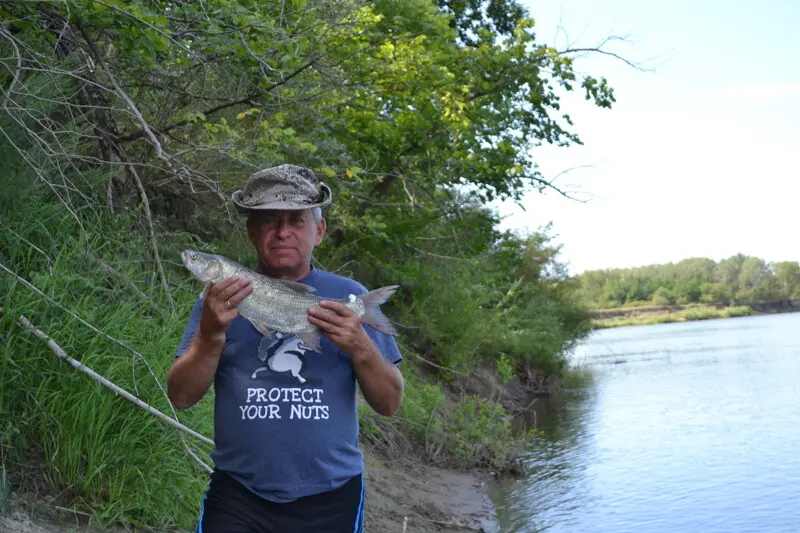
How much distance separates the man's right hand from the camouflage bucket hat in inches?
14.4

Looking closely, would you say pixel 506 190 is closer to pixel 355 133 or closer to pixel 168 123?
pixel 355 133

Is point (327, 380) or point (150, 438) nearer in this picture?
point (327, 380)

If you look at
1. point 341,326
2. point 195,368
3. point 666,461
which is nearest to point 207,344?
point 195,368

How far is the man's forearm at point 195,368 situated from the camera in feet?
9.77

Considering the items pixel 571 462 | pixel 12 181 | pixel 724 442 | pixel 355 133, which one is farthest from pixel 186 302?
pixel 724 442

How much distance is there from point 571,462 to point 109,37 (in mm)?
10292

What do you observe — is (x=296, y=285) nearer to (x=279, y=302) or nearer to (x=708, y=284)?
(x=279, y=302)

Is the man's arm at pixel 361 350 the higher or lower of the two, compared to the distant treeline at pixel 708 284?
lower

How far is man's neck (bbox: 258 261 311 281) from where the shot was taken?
323 cm

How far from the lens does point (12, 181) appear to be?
6.57 m

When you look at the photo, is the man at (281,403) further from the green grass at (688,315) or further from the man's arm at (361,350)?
the green grass at (688,315)

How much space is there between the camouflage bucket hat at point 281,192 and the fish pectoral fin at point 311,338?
0.45 metres

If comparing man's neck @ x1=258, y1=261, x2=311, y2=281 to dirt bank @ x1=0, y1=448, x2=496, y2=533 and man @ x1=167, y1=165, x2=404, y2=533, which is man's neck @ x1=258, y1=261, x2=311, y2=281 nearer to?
man @ x1=167, y1=165, x2=404, y2=533

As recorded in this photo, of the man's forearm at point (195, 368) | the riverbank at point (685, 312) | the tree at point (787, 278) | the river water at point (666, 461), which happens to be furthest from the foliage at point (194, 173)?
the tree at point (787, 278)
